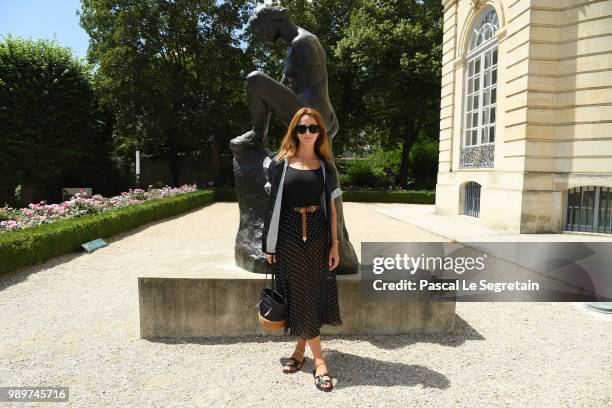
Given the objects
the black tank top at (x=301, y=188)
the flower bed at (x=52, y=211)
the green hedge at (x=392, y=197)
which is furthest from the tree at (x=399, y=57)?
the black tank top at (x=301, y=188)

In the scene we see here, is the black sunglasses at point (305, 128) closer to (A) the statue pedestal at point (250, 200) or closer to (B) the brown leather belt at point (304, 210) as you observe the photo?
(B) the brown leather belt at point (304, 210)

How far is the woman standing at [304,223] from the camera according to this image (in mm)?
3016

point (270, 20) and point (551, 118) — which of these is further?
point (551, 118)

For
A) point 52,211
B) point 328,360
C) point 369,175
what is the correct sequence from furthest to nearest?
point 369,175 → point 52,211 → point 328,360

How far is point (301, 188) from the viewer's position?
3008 mm

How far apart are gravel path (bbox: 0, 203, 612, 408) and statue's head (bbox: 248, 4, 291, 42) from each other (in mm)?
3063

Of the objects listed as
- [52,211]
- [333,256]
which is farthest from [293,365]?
[52,211]

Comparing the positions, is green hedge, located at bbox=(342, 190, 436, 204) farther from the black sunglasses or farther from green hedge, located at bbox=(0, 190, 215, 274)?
the black sunglasses

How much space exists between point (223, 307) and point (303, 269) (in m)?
1.33

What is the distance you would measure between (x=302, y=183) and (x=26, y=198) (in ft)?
74.5

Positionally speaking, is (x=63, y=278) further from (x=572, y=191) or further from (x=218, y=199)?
(x=218, y=199)

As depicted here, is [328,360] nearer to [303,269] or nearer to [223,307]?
[303,269]

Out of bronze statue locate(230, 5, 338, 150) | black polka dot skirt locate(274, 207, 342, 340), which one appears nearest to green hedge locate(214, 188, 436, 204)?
bronze statue locate(230, 5, 338, 150)

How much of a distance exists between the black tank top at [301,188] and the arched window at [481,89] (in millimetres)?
11217
